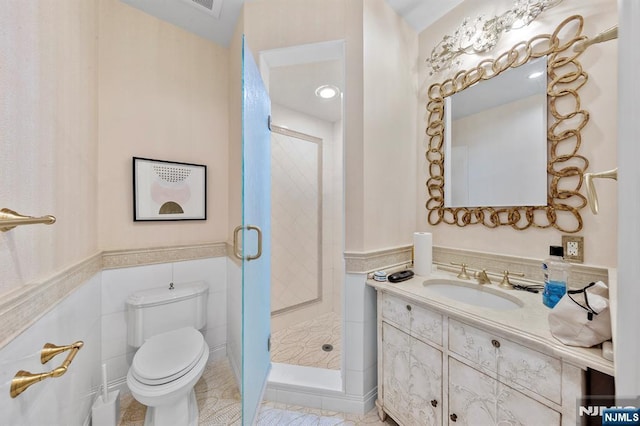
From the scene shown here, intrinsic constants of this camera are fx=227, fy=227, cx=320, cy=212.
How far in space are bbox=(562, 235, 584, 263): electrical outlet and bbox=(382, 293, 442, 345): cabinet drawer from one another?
2.34 feet

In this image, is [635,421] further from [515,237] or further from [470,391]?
[515,237]

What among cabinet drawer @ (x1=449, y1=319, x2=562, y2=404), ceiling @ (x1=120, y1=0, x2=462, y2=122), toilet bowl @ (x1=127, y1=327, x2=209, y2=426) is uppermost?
ceiling @ (x1=120, y1=0, x2=462, y2=122)

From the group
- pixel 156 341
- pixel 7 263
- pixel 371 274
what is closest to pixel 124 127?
pixel 7 263

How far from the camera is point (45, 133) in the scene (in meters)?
0.82

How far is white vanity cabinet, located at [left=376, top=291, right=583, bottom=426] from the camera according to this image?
0.73 m

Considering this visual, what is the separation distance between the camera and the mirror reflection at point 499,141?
47.0 inches

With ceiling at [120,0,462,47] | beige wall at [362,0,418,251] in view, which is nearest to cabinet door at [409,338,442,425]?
beige wall at [362,0,418,251]

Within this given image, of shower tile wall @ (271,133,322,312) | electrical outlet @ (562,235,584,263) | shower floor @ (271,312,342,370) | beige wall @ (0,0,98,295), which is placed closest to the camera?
beige wall @ (0,0,98,295)

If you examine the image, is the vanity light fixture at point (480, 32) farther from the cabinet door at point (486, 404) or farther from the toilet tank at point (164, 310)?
the toilet tank at point (164, 310)

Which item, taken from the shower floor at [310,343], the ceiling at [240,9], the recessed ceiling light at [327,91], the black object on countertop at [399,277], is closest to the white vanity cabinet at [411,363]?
the black object on countertop at [399,277]

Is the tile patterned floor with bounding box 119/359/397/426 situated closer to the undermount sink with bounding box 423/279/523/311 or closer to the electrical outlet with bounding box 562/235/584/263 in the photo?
the undermount sink with bounding box 423/279/523/311

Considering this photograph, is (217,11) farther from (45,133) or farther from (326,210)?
(326,210)

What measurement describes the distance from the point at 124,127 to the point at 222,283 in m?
1.35
